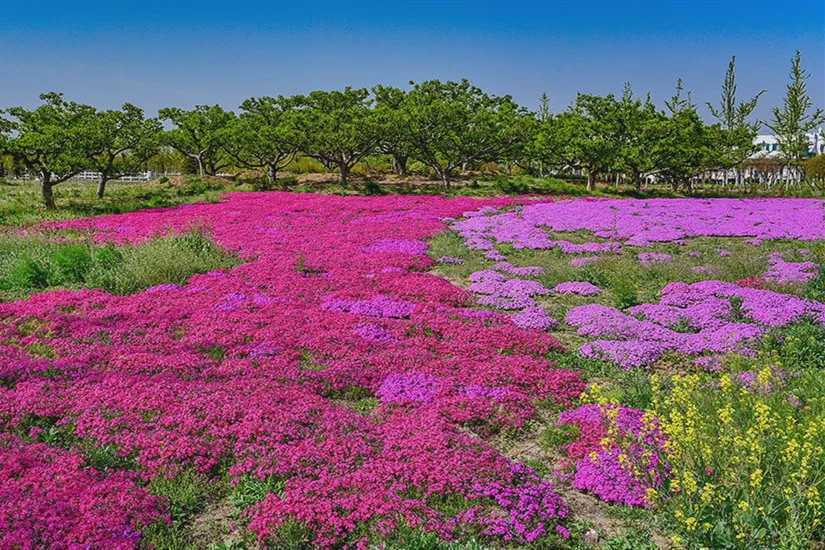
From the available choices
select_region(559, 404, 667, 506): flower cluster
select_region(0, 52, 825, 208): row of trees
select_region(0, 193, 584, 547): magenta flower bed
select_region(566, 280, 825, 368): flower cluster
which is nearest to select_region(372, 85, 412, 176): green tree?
select_region(0, 52, 825, 208): row of trees

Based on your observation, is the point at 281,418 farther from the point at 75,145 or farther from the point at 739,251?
the point at 75,145

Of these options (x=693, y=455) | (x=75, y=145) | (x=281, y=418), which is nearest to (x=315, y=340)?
(x=281, y=418)

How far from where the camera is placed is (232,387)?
30.7ft

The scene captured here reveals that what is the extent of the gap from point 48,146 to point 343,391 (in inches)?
1306

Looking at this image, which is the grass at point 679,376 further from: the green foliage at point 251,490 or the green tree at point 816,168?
the green tree at point 816,168

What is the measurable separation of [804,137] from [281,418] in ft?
208

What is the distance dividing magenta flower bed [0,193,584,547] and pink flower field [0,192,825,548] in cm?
3

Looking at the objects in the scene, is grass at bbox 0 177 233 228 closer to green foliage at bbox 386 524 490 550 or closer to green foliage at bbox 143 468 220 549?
green foliage at bbox 143 468 220 549

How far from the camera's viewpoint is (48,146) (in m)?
34.9

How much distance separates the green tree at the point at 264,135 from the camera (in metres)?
53.4

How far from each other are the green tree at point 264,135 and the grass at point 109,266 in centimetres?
3495

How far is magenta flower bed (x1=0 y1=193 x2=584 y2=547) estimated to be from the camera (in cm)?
633

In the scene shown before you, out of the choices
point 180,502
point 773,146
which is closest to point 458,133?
point 180,502

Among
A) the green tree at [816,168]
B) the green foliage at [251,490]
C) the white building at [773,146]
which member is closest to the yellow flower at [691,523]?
the green foliage at [251,490]
